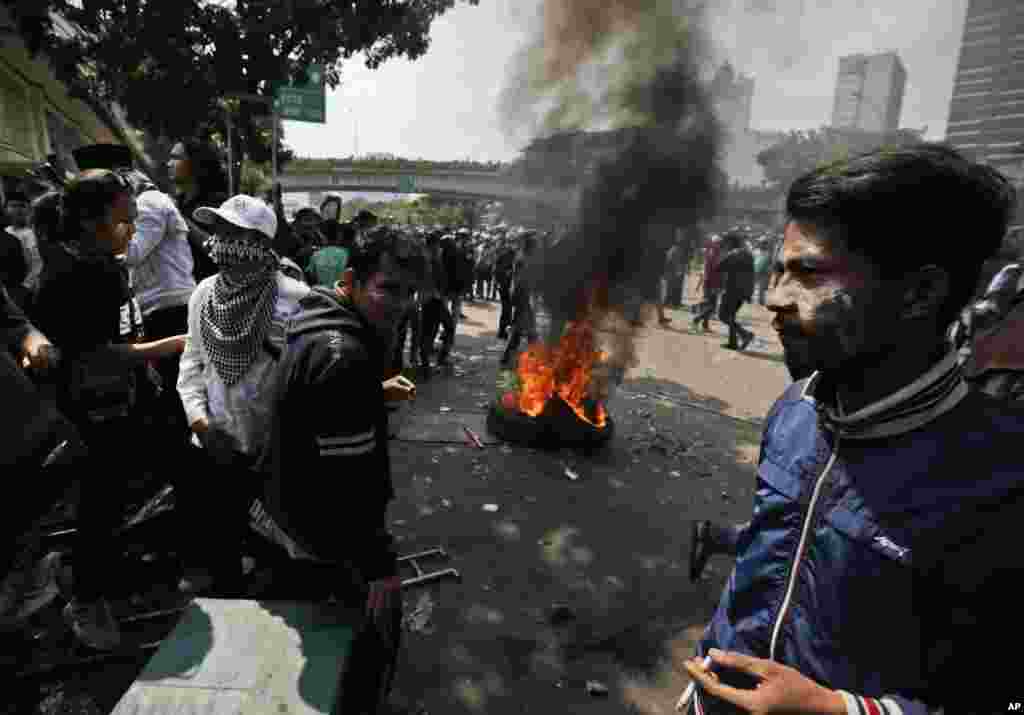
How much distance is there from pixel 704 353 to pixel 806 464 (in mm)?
10961

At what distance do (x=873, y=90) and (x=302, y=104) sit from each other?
86.8 metres

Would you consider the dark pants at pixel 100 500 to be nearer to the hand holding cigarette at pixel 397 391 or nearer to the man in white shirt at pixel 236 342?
the man in white shirt at pixel 236 342

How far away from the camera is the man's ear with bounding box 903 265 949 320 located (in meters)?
1.13

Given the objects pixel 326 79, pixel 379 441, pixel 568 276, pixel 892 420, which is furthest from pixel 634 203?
pixel 326 79

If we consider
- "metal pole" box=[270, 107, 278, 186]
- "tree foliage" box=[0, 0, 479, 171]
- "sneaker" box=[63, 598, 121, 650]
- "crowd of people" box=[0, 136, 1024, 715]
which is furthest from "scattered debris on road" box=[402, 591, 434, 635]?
"tree foliage" box=[0, 0, 479, 171]

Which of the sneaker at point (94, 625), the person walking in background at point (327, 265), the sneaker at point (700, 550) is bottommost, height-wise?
the sneaker at point (94, 625)

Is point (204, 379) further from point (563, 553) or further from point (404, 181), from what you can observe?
point (404, 181)

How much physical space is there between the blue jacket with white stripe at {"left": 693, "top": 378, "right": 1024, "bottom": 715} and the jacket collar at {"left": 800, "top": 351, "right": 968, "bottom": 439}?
0.06ft

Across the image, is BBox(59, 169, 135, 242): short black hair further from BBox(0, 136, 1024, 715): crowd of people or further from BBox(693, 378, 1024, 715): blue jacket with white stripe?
BBox(693, 378, 1024, 715): blue jacket with white stripe

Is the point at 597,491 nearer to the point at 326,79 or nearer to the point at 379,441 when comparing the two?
the point at 379,441

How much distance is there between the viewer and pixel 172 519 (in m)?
3.54

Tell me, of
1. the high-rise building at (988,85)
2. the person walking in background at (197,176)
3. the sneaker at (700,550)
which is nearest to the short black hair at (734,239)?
the person walking in background at (197,176)

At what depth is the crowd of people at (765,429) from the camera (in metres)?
1.10

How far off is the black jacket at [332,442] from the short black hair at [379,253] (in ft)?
0.51
